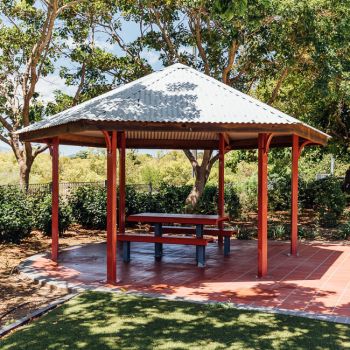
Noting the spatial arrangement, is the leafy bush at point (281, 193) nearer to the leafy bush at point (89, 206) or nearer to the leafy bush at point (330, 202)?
the leafy bush at point (330, 202)

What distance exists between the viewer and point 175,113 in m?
8.41

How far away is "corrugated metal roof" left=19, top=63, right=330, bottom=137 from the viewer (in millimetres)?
8211

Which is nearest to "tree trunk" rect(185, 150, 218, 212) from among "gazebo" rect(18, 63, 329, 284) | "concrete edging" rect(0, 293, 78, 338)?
"gazebo" rect(18, 63, 329, 284)

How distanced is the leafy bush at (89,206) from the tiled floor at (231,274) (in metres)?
2.86

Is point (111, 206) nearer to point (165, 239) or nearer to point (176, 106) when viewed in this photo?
point (165, 239)

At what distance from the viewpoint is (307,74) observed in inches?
656

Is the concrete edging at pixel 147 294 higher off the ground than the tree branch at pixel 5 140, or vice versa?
the tree branch at pixel 5 140

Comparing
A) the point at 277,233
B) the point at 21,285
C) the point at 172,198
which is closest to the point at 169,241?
the point at 21,285

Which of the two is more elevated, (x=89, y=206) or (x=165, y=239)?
(x=89, y=206)

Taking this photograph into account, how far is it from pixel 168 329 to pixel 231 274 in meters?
3.43

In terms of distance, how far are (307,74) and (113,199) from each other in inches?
417

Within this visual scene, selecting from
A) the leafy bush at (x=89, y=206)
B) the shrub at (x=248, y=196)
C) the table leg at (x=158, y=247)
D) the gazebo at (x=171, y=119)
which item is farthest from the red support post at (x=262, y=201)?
the shrub at (x=248, y=196)

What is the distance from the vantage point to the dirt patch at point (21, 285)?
7099 mm

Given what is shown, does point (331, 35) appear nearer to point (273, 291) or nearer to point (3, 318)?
point (273, 291)
